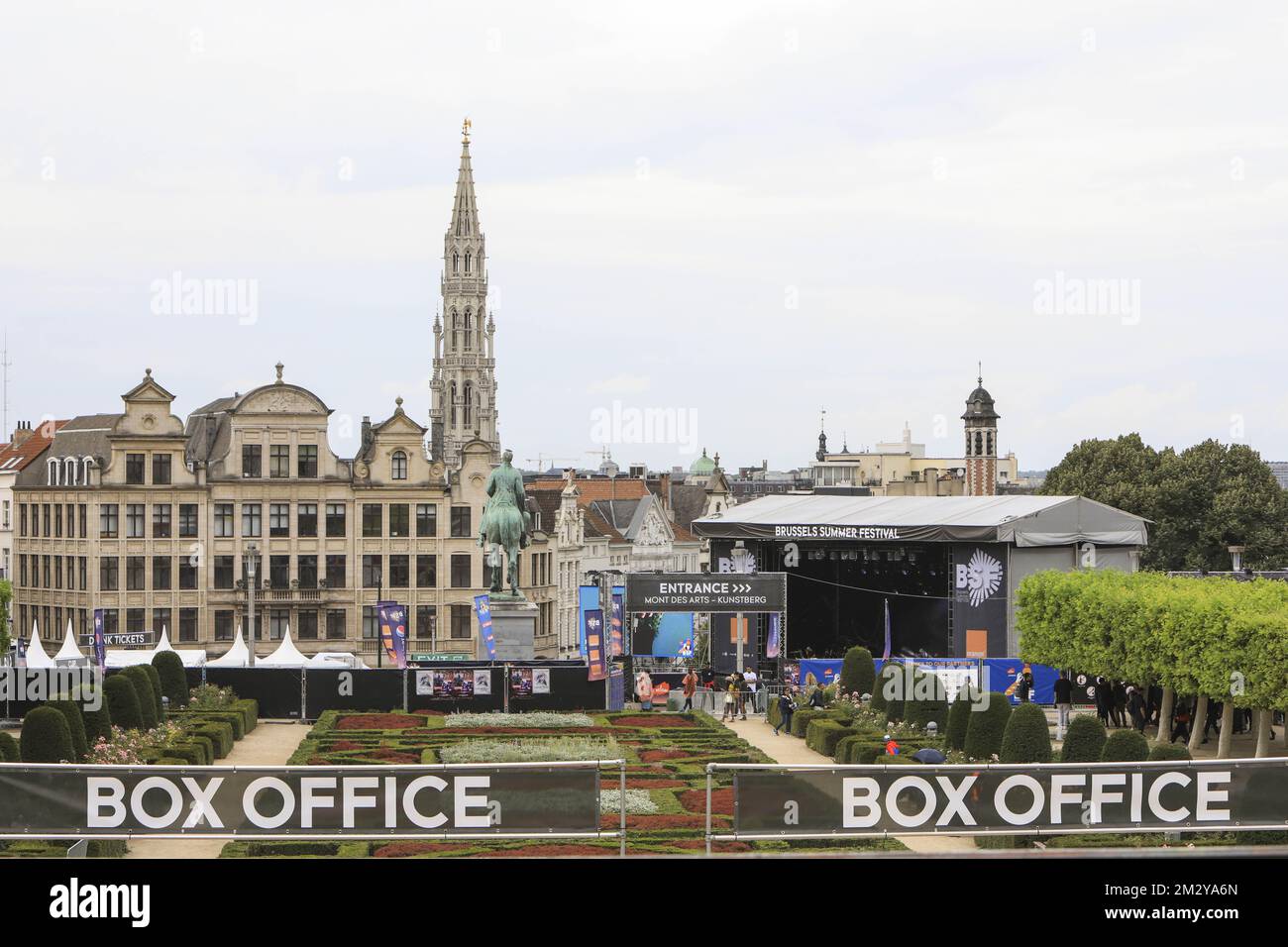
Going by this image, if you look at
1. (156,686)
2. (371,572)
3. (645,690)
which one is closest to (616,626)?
(645,690)

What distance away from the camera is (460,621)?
3317 inches

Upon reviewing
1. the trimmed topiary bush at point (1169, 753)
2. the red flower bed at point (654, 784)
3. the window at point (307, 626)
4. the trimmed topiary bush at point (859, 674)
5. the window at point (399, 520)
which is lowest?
the window at point (307, 626)

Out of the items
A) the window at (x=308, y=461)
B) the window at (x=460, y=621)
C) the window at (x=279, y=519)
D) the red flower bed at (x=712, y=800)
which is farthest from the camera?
the window at (x=460, y=621)

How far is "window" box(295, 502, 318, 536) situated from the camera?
8269cm

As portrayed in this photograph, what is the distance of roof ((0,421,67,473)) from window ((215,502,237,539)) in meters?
10.3

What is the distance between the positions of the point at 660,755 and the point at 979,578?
63.5 feet

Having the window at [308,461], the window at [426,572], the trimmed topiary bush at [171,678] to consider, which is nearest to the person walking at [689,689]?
the trimmed topiary bush at [171,678]

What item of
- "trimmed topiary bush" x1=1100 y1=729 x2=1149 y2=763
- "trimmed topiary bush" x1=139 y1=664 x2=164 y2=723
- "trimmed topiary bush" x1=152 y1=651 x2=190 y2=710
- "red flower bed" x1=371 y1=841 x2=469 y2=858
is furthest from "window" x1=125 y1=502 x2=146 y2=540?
"trimmed topiary bush" x1=1100 y1=729 x2=1149 y2=763

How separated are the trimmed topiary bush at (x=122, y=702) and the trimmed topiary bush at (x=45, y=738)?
9.74 m

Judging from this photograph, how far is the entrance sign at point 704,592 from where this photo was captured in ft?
178

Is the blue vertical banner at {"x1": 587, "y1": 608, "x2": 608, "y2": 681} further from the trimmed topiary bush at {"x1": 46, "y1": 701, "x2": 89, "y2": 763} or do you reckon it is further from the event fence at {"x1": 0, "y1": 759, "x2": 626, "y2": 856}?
the event fence at {"x1": 0, "y1": 759, "x2": 626, "y2": 856}

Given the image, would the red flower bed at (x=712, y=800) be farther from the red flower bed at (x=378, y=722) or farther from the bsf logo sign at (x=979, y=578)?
the bsf logo sign at (x=979, y=578)
